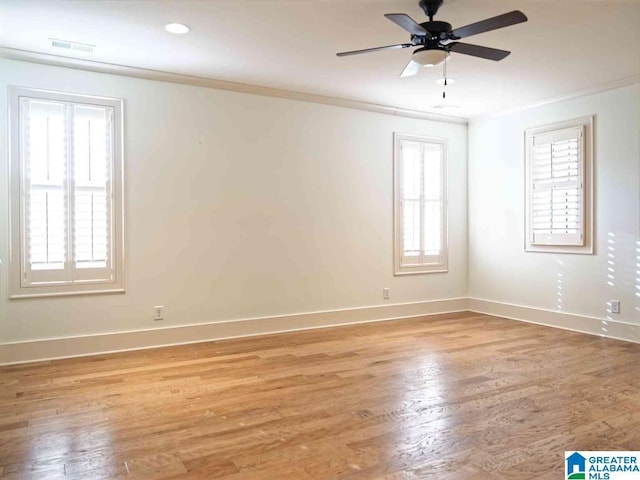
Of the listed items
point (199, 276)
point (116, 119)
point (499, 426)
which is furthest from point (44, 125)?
point (499, 426)

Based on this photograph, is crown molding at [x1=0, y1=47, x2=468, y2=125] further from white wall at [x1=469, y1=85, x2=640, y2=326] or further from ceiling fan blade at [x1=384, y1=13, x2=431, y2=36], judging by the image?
ceiling fan blade at [x1=384, y1=13, x2=431, y2=36]

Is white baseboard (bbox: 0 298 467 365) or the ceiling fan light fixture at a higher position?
the ceiling fan light fixture

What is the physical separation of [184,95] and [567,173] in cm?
439

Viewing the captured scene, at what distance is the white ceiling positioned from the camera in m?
3.32

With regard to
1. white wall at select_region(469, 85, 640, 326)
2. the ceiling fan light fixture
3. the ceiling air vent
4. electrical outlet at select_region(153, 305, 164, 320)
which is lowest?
electrical outlet at select_region(153, 305, 164, 320)

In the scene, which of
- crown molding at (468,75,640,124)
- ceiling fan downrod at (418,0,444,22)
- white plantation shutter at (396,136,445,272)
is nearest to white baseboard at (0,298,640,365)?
white plantation shutter at (396,136,445,272)

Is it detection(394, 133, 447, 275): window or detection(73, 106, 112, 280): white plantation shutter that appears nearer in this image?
detection(73, 106, 112, 280): white plantation shutter

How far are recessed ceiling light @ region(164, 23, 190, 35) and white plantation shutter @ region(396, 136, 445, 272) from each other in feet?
10.8

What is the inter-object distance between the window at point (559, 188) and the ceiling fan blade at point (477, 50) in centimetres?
255

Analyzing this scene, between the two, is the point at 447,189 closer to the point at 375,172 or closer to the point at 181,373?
the point at 375,172

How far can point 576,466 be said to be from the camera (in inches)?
90.7

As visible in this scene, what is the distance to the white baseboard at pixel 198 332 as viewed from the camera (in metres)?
4.24

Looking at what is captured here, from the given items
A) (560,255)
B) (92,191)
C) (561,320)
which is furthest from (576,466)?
(92,191)

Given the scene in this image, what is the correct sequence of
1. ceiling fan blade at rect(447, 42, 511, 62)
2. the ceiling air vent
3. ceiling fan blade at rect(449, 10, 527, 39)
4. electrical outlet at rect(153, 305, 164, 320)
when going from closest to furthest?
ceiling fan blade at rect(449, 10, 527, 39) → ceiling fan blade at rect(447, 42, 511, 62) → the ceiling air vent → electrical outlet at rect(153, 305, 164, 320)
